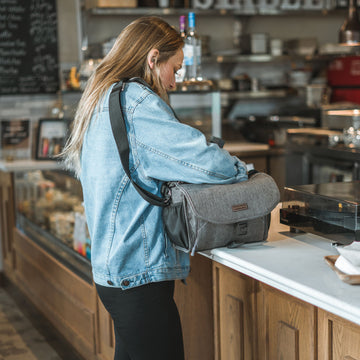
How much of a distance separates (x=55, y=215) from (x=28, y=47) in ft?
6.78

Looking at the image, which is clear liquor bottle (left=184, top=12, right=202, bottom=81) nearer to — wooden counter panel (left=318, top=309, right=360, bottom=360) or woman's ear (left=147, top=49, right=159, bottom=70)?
woman's ear (left=147, top=49, right=159, bottom=70)

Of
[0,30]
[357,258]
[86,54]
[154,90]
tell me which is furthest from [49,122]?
[357,258]

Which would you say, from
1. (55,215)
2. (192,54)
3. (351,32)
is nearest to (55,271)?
(55,215)

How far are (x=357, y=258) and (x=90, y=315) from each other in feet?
6.30

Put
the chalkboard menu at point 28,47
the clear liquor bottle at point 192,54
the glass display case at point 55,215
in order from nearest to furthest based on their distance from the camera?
the clear liquor bottle at point 192,54, the glass display case at point 55,215, the chalkboard menu at point 28,47

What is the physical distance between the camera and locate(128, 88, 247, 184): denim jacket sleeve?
1812 mm

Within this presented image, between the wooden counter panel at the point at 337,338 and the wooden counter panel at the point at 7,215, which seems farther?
the wooden counter panel at the point at 7,215

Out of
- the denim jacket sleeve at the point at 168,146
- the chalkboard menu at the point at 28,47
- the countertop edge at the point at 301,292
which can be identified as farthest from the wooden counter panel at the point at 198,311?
the chalkboard menu at the point at 28,47

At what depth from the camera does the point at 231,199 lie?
188cm

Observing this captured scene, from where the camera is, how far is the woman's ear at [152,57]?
6.30 feet

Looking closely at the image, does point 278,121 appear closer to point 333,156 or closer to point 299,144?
point 299,144

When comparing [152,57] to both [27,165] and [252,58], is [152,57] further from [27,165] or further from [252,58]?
[252,58]

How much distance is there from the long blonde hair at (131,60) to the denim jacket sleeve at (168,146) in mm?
139

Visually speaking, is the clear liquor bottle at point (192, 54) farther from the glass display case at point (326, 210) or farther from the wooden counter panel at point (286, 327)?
the wooden counter panel at point (286, 327)
